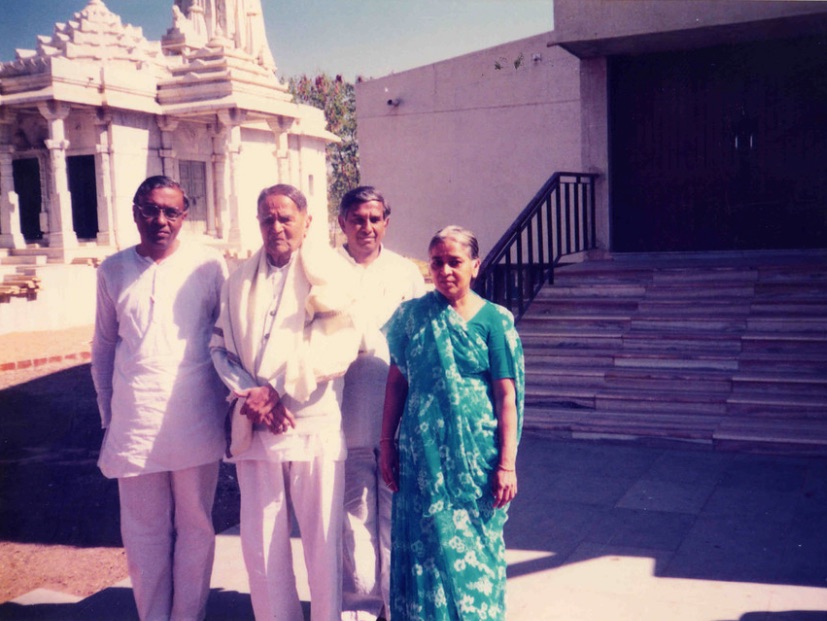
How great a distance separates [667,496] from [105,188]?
15.5m

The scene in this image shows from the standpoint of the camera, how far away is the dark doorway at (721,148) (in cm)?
784

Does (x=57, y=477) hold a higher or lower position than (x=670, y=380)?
lower

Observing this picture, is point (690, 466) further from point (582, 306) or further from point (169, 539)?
point (169, 539)

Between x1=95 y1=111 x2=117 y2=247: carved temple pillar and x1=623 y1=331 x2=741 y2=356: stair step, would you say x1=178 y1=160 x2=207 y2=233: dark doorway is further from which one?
x1=623 y1=331 x2=741 y2=356: stair step

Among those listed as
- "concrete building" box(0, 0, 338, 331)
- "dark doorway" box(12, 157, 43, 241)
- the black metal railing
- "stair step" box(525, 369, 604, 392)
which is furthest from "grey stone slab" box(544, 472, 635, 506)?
"dark doorway" box(12, 157, 43, 241)

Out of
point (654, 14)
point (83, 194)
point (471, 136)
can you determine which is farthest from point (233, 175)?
point (654, 14)

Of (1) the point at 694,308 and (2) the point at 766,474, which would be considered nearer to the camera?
(2) the point at 766,474

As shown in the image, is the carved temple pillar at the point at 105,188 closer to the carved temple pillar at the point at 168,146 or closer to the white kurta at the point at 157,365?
the carved temple pillar at the point at 168,146

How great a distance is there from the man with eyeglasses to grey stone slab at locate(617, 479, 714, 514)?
2.49m

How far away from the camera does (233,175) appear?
19.2 m

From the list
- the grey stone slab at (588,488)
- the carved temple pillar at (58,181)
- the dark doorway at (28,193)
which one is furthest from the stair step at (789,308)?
the dark doorway at (28,193)

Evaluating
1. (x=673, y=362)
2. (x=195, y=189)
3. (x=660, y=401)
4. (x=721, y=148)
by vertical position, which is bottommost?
(x=660, y=401)

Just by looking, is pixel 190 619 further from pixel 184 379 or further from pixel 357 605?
pixel 184 379

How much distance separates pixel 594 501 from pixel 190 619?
7.95ft
